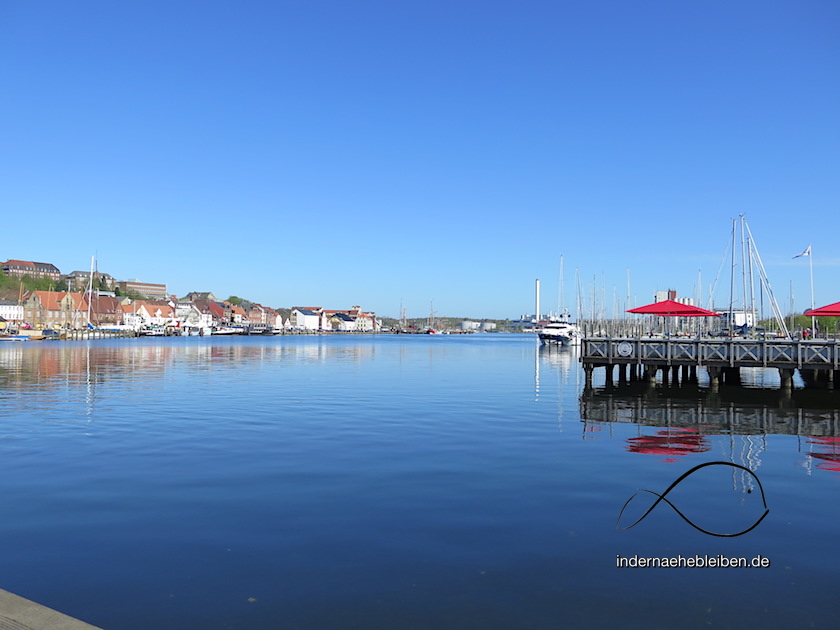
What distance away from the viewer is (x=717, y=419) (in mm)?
29484

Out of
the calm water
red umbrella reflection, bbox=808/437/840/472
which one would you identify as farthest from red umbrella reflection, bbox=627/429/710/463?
red umbrella reflection, bbox=808/437/840/472

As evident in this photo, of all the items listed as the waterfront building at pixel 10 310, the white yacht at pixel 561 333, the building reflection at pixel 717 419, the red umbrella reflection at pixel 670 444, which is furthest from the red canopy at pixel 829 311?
the waterfront building at pixel 10 310

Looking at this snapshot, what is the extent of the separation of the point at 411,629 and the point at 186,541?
5180 mm

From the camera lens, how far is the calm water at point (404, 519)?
30.0 ft

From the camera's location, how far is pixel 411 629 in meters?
8.42

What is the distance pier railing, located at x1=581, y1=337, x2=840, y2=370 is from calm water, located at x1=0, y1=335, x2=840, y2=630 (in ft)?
30.7

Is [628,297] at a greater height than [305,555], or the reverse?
[628,297]

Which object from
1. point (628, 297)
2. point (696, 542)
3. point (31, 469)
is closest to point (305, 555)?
point (696, 542)

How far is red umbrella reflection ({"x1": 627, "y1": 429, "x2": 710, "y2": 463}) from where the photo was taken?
21.0 meters

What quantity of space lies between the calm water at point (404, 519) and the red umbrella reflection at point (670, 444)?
133 millimetres

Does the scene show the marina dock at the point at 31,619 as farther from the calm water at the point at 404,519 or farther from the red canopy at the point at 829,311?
the red canopy at the point at 829,311

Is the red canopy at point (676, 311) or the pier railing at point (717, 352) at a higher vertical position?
the red canopy at point (676, 311)

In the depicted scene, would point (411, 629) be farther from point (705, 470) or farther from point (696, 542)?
point (705, 470)

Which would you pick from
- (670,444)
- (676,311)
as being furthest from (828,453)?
(676,311)
